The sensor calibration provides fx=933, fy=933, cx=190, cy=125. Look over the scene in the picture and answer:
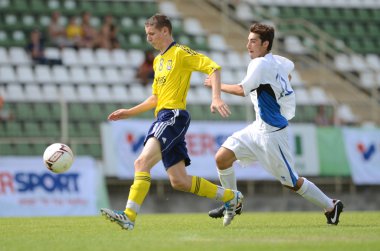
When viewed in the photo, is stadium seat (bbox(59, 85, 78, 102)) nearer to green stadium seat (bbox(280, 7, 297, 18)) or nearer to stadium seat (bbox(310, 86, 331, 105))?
stadium seat (bbox(310, 86, 331, 105))

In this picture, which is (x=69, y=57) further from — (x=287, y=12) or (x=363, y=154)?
(x=287, y=12)

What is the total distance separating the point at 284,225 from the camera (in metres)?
10.2

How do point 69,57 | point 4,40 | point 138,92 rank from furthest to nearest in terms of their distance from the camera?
point 4,40 < point 69,57 < point 138,92

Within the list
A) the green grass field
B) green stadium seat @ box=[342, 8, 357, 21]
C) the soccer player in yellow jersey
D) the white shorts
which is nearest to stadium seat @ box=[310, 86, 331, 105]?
green stadium seat @ box=[342, 8, 357, 21]

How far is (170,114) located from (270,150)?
46.7 inches

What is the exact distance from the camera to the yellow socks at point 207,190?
960 centimetres

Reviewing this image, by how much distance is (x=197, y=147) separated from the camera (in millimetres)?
→ 17688

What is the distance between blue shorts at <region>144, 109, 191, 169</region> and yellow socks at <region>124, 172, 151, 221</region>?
386 mm

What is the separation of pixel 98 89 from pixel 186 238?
11.8m

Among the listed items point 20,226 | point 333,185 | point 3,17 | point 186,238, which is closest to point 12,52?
point 3,17

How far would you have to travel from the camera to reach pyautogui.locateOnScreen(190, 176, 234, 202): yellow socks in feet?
31.5

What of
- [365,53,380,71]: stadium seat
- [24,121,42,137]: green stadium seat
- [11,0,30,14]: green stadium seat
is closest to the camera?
[24,121,42,137]: green stadium seat

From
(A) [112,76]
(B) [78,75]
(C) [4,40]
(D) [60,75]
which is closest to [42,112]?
(D) [60,75]

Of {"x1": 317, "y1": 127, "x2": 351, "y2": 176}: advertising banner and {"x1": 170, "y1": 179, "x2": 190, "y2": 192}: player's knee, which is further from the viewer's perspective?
{"x1": 317, "y1": 127, "x2": 351, "y2": 176}: advertising banner
